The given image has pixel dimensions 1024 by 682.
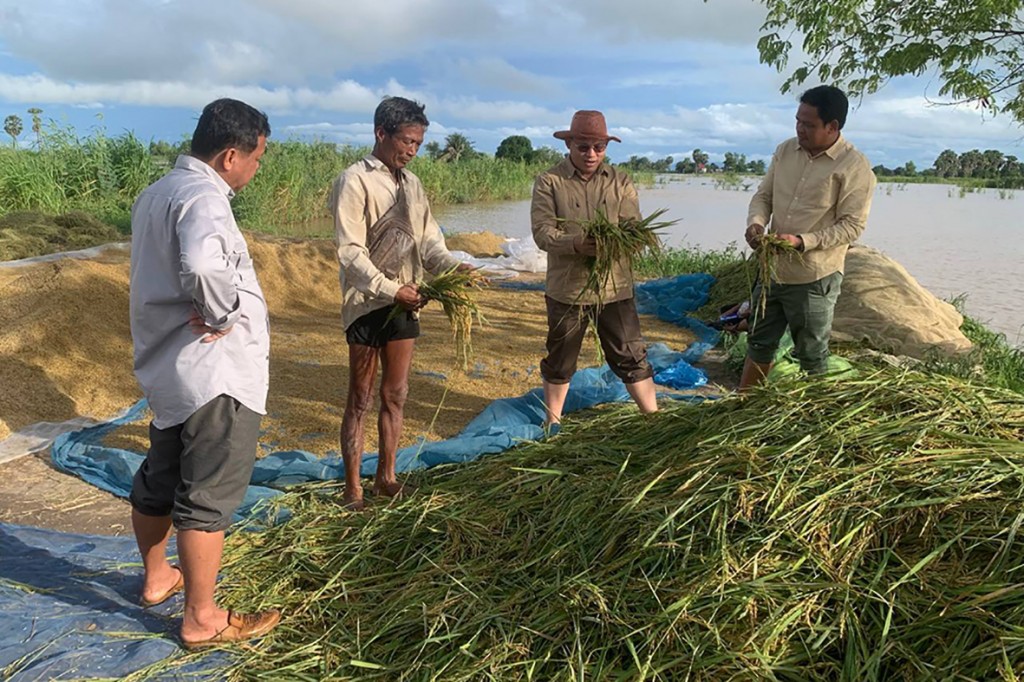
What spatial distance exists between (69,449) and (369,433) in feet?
4.76

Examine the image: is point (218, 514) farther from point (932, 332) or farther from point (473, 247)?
point (473, 247)

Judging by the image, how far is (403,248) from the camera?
2.81 m

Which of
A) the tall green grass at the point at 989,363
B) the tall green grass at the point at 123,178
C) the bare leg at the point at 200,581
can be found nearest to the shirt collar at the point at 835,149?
the tall green grass at the point at 989,363

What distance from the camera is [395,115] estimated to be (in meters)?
2.65

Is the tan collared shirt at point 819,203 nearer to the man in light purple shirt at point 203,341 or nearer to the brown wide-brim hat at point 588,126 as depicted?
the brown wide-brim hat at point 588,126

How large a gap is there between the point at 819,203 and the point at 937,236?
553 inches

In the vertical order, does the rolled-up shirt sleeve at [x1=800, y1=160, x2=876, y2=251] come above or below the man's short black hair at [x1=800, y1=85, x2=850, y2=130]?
below

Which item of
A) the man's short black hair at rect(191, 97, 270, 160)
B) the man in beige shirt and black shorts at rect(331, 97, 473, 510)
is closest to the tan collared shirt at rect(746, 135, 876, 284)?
the man in beige shirt and black shorts at rect(331, 97, 473, 510)

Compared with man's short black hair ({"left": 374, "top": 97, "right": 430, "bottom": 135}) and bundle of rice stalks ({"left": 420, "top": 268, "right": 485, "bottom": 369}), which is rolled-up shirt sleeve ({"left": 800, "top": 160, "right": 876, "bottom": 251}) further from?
man's short black hair ({"left": 374, "top": 97, "right": 430, "bottom": 135})

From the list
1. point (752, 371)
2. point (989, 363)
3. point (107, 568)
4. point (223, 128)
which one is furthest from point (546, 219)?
point (989, 363)

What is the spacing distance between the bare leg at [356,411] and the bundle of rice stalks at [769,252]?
175cm

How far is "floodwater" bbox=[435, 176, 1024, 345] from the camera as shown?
9.35 m

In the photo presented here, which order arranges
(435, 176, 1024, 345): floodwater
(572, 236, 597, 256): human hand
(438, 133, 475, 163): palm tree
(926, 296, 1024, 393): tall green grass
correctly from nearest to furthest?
(572, 236, 597, 256): human hand, (926, 296, 1024, 393): tall green grass, (435, 176, 1024, 345): floodwater, (438, 133, 475, 163): palm tree

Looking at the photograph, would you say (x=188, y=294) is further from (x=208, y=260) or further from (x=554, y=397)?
(x=554, y=397)
